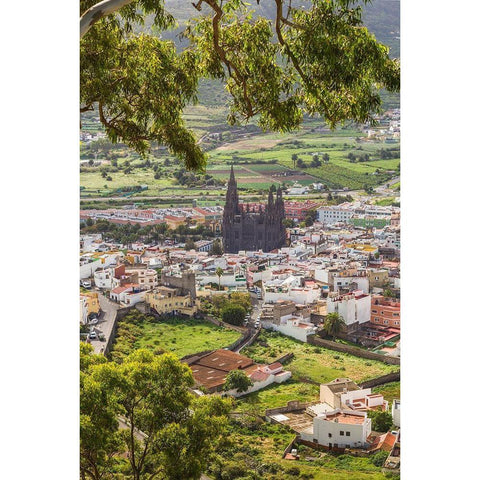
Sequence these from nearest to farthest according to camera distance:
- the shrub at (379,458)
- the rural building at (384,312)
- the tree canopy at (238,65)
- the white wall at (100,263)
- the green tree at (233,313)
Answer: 1. the tree canopy at (238,65)
2. the shrub at (379,458)
3. the rural building at (384,312)
4. the white wall at (100,263)
5. the green tree at (233,313)

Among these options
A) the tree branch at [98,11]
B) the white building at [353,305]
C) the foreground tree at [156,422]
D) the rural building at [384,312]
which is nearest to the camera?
the tree branch at [98,11]

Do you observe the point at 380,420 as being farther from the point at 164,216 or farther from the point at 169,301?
the point at 164,216

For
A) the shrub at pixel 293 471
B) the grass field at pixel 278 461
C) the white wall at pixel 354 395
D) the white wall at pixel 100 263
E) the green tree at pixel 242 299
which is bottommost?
the shrub at pixel 293 471

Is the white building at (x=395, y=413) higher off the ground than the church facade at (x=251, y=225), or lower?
lower

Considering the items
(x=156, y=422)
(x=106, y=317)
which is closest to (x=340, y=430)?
(x=156, y=422)

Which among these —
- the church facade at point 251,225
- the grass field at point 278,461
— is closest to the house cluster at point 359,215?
the church facade at point 251,225

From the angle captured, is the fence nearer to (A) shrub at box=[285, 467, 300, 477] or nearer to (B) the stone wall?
(B) the stone wall

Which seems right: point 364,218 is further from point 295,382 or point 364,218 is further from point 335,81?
point 335,81

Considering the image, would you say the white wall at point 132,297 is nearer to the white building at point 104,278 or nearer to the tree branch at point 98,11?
the white building at point 104,278
